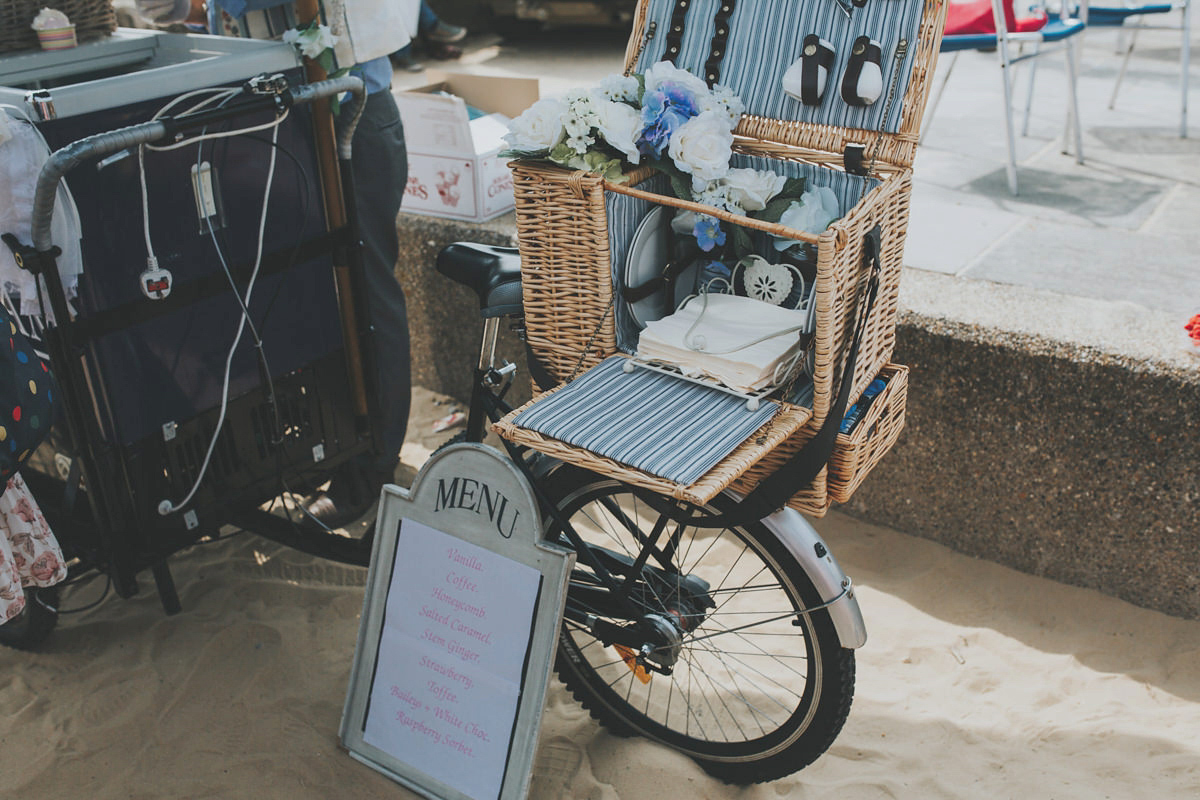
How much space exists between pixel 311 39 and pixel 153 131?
626 millimetres

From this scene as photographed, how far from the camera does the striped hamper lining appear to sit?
162 centimetres

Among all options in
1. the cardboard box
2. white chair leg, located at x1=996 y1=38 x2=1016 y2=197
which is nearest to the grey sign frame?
the cardboard box

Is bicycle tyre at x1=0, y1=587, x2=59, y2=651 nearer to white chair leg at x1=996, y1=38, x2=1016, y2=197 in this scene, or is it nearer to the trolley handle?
the trolley handle

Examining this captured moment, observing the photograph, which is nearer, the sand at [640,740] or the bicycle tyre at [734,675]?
the bicycle tyre at [734,675]

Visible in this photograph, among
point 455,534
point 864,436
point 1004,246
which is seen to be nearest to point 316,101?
point 455,534

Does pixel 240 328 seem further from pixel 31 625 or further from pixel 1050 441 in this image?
pixel 1050 441

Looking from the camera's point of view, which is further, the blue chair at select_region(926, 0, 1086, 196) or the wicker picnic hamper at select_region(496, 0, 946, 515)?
the blue chair at select_region(926, 0, 1086, 196)

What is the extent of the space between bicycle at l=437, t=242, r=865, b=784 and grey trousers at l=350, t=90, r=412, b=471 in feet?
2.46

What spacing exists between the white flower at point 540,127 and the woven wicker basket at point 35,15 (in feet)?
4.79

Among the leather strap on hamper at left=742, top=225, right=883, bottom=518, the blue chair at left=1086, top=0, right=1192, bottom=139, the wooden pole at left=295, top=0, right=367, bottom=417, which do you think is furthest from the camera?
the blue chair at left=1086, top=0, right=1192, bottom=139

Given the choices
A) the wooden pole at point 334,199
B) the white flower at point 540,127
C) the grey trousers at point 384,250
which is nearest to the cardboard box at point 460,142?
the grey trousers at point 384,250

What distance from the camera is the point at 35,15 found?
2.46 metres

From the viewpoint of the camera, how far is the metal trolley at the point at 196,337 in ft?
6.91

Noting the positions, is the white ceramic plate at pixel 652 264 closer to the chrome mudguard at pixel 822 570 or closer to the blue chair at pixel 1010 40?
the chrome mudguard at pixel 822 570
